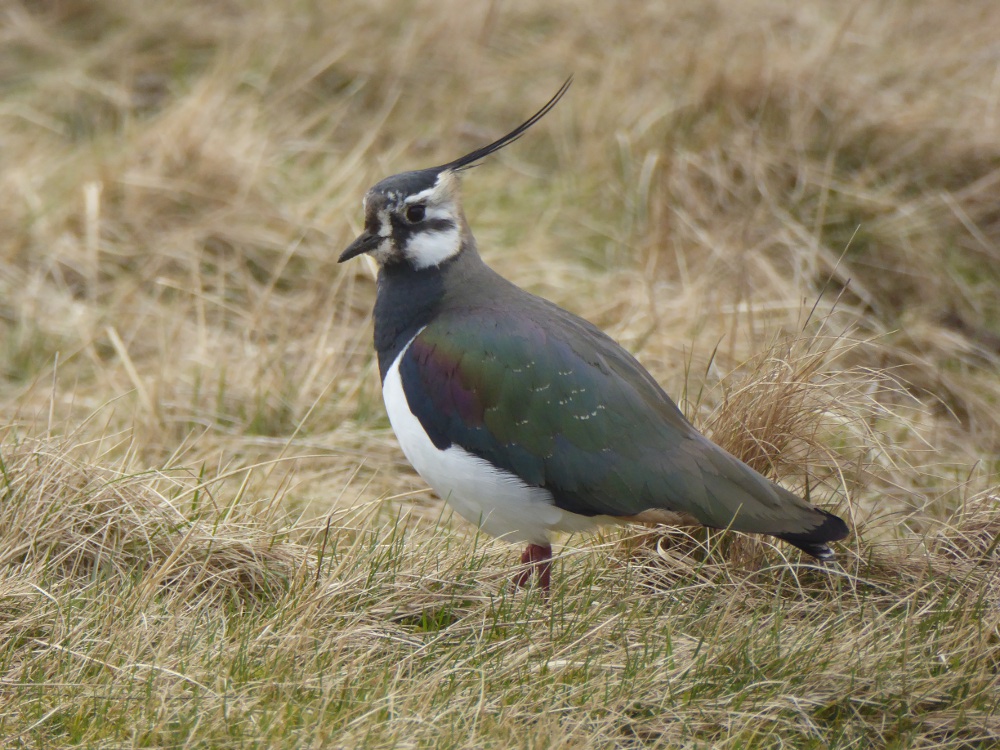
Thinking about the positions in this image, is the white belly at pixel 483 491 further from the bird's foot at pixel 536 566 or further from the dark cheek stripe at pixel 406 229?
the dark cheek stripe at pixel 406 229

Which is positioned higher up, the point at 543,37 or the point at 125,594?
the point at 543,37

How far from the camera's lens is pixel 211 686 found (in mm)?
3227

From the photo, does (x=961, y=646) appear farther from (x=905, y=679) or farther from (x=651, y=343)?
(x=651, y=343)

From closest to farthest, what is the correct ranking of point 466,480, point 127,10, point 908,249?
point 466,480 < point 908,249 < point 127,10

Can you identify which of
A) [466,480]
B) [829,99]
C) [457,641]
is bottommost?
[457,641]

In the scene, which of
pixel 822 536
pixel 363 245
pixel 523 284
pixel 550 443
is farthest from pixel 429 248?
pixel 523 284

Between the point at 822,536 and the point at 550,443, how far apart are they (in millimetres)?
824

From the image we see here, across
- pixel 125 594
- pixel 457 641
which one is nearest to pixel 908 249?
pixel 457 641

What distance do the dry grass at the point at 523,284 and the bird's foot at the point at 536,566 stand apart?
0.29ft

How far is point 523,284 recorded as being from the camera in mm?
6375

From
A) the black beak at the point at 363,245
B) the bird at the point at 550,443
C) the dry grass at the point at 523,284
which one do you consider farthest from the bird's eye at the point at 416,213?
the dry grass at the point at 523,284

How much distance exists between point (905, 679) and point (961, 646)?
0.21 meters

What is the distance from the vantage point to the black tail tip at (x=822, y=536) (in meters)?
3.73

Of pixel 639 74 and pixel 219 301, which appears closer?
pixel 219 301
